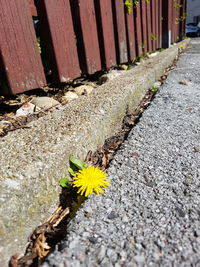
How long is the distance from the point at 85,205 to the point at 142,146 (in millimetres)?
435

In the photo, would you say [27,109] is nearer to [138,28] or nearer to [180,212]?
[180,212]

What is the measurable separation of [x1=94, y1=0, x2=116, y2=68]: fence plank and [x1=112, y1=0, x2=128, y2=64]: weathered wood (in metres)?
0.10

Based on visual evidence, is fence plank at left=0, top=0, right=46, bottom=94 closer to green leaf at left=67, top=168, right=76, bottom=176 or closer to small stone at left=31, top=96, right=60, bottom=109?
small stone at left=31, top=96, right=60, bottom=109

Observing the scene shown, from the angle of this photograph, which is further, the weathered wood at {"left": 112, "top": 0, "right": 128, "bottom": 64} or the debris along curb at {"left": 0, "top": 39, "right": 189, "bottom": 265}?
the weathered wood at {"left": 112, "top": 0, "right": 128, "bottom": 64}

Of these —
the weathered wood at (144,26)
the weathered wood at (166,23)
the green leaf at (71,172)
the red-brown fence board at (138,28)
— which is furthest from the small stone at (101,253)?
the weathered wood at (166,23)

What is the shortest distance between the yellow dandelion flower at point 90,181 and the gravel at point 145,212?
0.03 meters

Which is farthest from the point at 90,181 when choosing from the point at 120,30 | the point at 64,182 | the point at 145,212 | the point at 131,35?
the point at 131,35

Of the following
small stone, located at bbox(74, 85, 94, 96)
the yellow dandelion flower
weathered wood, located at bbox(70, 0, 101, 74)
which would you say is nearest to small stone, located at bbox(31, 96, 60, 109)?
small stone, located at bbox(74, 85, 94, 96)

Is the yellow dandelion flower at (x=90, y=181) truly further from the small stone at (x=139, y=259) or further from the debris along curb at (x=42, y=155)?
the small stone at (x=139, y=259)

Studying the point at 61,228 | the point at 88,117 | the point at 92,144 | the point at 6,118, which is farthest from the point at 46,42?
the point at 61,228

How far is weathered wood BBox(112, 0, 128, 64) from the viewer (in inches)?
83.4

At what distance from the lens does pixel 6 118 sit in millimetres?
1321

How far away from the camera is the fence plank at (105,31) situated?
6.09ft

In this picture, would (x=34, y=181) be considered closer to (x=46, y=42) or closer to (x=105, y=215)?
(x=105, y=215)
